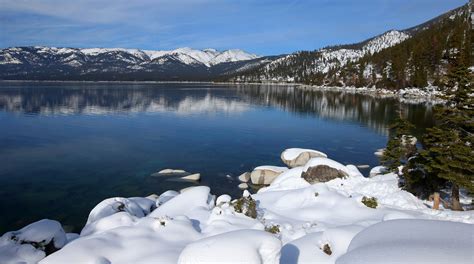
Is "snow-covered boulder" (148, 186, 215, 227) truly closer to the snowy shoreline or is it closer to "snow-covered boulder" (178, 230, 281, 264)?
the snowy shoreline

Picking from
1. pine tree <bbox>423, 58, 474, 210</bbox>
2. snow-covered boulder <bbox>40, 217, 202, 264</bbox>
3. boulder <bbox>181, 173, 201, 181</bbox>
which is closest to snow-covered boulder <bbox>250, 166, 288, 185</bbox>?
boulder <bbox>181, 173, 201, 181</bbox>

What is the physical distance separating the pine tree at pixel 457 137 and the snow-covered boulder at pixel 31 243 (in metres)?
20.8

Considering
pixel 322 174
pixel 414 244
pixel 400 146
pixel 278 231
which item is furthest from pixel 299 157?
pixel 414 244

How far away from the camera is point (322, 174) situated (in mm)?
28750

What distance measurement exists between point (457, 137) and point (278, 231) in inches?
538

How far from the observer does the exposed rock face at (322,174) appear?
28.7 m

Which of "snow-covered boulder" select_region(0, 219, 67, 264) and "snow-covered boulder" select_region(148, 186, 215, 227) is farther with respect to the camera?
"snow-covered boulder" select_region(148, 186, 215, 227)

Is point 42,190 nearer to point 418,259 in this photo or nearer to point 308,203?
point 308,203

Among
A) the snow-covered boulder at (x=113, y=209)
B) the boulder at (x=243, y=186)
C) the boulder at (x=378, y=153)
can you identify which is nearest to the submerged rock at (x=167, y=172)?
the boulder at (x=243, y=186)

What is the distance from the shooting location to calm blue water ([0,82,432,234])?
99.8ft

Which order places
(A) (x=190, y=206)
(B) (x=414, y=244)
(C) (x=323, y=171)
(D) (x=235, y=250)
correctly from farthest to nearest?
(C) (x=323, y=171), (A) (x=190, y=206), (D) (x=235, y=250), (B) (x=414, y=244)

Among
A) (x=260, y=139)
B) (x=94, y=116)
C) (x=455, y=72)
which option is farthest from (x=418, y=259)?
(x=94, y=116)

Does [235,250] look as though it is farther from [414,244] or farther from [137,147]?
[137,147]

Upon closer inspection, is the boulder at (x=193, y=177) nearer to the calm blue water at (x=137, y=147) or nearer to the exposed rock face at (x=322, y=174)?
the calm blue water at (x=137, y=147)
